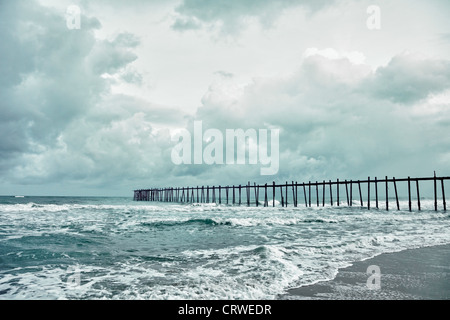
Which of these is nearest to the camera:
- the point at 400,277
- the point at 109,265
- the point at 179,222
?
the point at 400,277

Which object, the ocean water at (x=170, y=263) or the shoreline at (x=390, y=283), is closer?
the shoreline at (x=390, y=283)

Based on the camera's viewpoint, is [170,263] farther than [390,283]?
Yes

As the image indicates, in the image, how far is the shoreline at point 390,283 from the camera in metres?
5.09

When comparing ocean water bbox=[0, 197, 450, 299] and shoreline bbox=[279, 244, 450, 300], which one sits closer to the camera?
shoreline bbox=[279, 244, 450, 300]

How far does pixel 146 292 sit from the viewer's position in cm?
529

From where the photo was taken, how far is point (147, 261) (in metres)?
7.86

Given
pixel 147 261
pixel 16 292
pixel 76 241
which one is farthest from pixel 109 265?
pixel 76 241

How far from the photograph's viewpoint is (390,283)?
577 cm

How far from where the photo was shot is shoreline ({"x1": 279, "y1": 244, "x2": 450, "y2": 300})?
509cm

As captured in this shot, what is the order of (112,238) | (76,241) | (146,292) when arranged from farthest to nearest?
(112,238)
(76,241)
(146,292)

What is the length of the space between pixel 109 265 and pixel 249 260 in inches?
142
